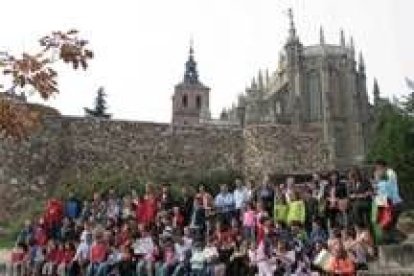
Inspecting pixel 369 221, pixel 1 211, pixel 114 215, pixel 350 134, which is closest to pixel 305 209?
pixel 369 221

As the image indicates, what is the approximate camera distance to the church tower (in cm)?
7181

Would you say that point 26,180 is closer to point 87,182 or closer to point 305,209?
point 87,182

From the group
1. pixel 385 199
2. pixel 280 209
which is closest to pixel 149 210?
pixel 280 209

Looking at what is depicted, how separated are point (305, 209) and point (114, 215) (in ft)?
12.6

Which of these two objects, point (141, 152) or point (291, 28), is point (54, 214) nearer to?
point (141, 152)

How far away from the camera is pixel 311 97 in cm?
6825

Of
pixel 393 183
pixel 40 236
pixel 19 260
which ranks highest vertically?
pixel 393 183

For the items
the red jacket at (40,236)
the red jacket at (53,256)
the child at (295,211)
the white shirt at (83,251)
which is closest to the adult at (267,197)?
the child at (295,211)

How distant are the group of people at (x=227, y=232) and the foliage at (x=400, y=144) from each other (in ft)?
49.4

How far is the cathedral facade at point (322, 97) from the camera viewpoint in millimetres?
66625

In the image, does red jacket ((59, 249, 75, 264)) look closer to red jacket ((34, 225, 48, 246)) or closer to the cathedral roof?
A: red jacket ((34, 225, 48, 246))

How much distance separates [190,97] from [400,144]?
40173 millimetres

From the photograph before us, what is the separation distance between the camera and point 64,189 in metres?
28.4

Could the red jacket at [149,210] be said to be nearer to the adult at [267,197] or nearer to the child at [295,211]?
the adult at [267,197]
